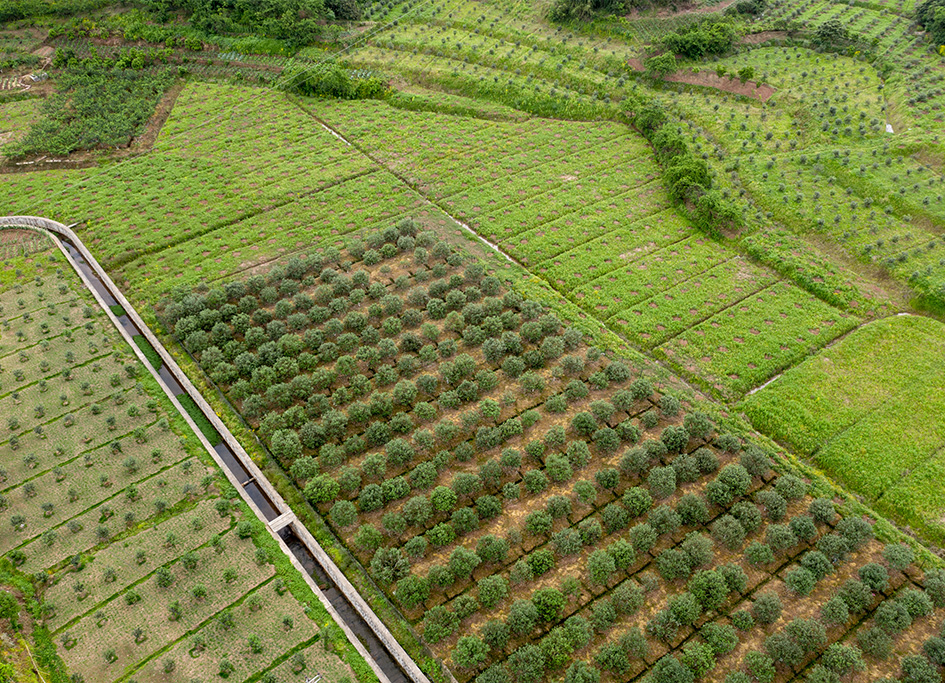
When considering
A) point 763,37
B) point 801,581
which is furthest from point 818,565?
point 763,37

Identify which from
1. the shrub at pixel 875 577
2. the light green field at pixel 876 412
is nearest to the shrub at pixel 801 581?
the shrub at pixel 875 577

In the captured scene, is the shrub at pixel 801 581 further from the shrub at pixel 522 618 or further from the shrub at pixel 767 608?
the shrub at pixel 522 618

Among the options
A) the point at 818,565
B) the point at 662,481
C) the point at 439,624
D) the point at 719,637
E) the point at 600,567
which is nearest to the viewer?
the point at 719,637

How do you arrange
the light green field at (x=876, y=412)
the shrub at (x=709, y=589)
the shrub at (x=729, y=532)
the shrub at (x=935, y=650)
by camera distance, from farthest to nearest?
the light green field at (x=876, y=412), the shrub at (x=729, y=532), the shrub at (x=709, y=589), the shrub at (x=935, y=650)

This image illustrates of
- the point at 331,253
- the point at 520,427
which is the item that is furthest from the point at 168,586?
the point at 331,253

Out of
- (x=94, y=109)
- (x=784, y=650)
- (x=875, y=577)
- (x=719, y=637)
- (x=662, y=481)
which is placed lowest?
(x=719, y=637)

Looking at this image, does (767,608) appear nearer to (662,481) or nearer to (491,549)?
(662,481)
